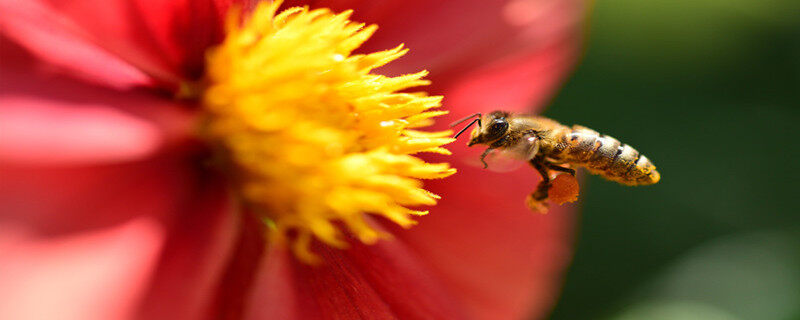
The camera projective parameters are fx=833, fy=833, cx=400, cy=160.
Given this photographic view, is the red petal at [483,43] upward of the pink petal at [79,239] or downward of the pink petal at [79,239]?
upward

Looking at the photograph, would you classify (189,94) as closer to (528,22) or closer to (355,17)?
(355,17)

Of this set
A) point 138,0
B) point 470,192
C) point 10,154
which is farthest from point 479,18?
point 10,154

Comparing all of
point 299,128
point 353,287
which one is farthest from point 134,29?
point 353,287

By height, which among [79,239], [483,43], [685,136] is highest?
[685,136]

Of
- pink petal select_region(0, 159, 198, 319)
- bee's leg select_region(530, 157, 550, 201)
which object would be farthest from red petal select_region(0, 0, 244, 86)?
bee's leg select_region(530, 157, 550, 201)

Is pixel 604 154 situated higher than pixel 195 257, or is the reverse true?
pixel 604 154

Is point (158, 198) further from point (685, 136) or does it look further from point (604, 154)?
point (685, 136)

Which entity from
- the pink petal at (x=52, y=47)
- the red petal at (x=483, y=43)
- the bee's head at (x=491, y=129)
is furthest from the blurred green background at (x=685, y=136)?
the pink petal at (x=52, y=47)

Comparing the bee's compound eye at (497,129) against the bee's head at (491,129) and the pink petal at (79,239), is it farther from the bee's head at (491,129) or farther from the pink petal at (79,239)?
the pink petal at (79,239)
